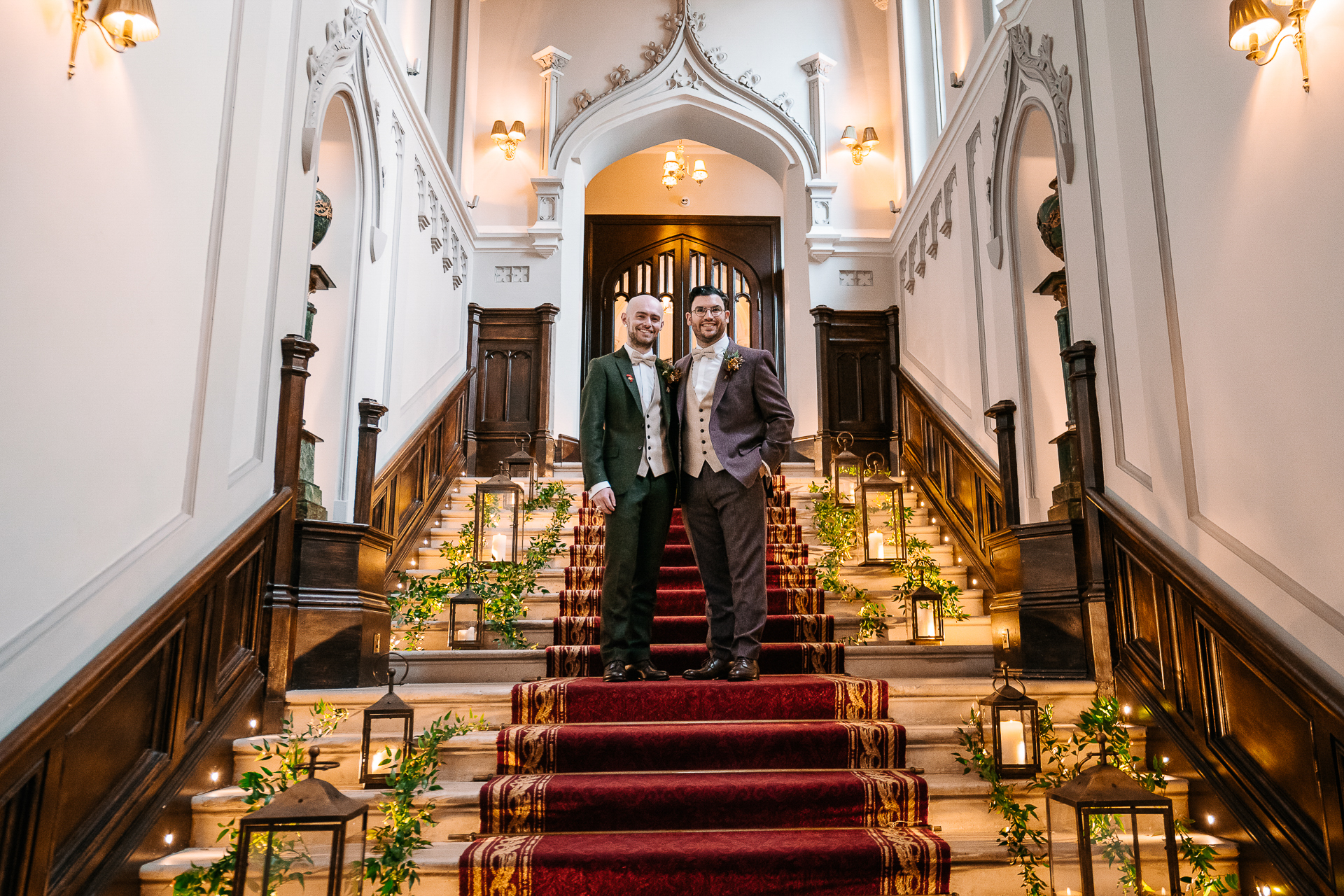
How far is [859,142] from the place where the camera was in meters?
8.59

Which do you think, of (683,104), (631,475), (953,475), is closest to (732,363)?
(631,475)

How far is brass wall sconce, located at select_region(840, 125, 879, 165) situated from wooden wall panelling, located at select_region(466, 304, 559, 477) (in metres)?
3.00

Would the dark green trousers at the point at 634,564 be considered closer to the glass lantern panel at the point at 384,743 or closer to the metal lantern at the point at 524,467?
the glass lantern panel at the point at 384,743

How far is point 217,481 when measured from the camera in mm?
3279

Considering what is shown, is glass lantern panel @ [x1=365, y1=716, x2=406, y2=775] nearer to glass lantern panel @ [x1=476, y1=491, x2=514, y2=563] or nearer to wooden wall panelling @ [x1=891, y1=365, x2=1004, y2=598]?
glass lantern panel @ [x1=476, y1=491, x2=514, y2=563]

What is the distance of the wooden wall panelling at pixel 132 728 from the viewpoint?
2.14 meters

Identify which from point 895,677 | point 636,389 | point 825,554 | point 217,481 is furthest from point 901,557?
point 217,481

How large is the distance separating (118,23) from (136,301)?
763 millimetres

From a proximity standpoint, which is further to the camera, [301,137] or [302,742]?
[301,137]

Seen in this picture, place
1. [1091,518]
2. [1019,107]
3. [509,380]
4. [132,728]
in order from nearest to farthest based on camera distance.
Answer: [132,728]
[1091,518]
[1019,107]
[509,380]

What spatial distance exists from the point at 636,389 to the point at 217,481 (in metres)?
1.49

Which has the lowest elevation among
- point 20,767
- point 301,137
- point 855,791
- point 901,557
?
point 855,791

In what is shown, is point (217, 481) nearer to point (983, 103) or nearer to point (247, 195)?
point (247, 195)

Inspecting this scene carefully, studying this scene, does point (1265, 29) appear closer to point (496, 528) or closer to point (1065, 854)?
point (1065, 854)
